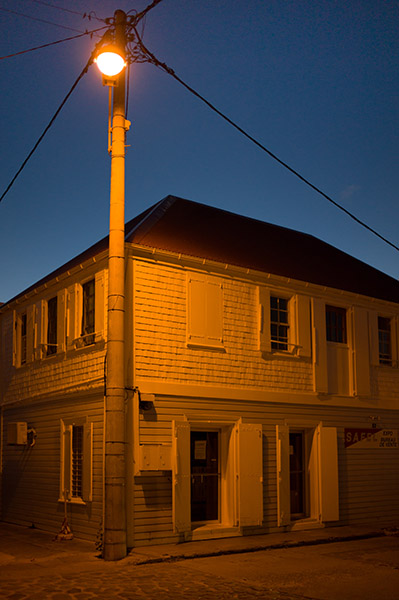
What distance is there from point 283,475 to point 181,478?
280 cm

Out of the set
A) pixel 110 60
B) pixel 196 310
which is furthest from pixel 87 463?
pixel 110 60

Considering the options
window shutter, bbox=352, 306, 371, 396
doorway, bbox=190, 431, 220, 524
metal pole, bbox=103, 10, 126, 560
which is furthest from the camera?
window shutter, bbox=352, 306, 371, 396

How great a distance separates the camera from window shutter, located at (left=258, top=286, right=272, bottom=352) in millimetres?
14859

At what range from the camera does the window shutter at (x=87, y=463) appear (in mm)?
13148

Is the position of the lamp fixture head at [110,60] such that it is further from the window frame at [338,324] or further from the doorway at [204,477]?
the window frame at [338,324]

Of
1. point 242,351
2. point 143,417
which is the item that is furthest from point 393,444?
point 143,417

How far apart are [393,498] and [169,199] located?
901cm

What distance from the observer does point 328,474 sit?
15.4 metres

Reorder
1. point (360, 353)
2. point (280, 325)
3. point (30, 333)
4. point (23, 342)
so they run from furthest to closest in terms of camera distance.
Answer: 1. point (23, 342)
2. point (360, 353)
3. point (30, 333)
4. point (280, 325)

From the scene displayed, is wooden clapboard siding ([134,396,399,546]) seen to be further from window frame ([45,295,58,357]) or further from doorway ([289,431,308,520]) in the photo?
window frame ([45,295,58,357])

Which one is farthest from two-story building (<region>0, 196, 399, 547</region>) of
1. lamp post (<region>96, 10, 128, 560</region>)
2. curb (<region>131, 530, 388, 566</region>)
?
lamp post (<region>96, 10, 128, 560</region>)

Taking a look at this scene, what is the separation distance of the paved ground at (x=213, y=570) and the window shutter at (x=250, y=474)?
0.52 meters

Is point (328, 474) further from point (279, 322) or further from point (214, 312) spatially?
point (214, 312)

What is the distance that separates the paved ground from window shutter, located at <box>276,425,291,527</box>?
530mm
